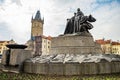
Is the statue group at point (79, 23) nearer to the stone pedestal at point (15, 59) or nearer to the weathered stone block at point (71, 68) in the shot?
the stone pedestal at point (15, 59)

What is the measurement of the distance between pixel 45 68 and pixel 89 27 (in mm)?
5322

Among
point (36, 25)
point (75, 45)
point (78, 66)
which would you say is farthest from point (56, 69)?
point (36, 25)

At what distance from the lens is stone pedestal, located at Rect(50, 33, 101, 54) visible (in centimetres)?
1264

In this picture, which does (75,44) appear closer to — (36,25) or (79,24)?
(79,24)

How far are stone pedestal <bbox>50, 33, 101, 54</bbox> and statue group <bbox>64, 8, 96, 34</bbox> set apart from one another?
94cm

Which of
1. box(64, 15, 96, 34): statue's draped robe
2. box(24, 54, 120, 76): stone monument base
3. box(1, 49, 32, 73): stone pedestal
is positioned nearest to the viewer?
box(24, 54, 120, 76): stone monument base

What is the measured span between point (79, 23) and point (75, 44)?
202 cm

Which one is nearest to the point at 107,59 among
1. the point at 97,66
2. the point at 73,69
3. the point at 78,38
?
the point at 97,66

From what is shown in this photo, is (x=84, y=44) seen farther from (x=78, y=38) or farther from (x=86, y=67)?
(x=86, y=67)

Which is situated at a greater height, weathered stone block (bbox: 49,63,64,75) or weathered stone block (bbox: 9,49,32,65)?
weathered stone block (bbox: 9,49,32,65)

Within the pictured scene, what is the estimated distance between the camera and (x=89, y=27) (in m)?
14.0

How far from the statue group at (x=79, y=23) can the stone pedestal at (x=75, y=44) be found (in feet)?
3.08

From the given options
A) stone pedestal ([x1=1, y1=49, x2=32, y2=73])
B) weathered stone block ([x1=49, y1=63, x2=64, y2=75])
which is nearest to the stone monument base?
weathered stone block ([x1=49, y1=63, x2=64, y2=75])

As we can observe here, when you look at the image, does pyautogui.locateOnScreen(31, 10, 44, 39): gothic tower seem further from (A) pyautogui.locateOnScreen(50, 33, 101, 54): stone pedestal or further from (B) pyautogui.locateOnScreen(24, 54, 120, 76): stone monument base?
(B) pyautogui.locateOnScreen(24, 54, 120, 76): stone monument base
